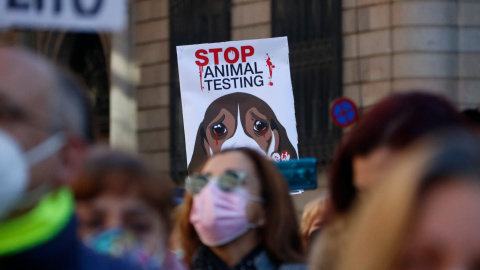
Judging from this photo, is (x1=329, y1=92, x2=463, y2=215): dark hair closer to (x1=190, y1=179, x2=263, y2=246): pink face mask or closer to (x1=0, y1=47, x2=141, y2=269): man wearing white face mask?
(x1=0, y1=47, x2=141, y2=269): man wearing white face mask

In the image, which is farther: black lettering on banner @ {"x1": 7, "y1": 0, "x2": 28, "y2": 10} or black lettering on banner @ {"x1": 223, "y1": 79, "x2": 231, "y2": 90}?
black lettering on banner @ {"x1": 223, "y1": 79, "x2": 231, "y2": 90}

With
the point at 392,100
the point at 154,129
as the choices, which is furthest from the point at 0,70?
the point at 154,129

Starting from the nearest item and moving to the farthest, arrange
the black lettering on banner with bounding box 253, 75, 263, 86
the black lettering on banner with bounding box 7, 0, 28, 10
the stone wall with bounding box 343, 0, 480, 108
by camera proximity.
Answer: the black lettering on banner with bounding box 7, 0, 28, 10 < the black lettering on banner with bounding box 253, 75, 263, 86 < the stone wall with bounding box 343, 0, 480, 108

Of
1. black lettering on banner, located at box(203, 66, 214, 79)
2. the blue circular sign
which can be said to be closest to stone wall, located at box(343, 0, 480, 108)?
the blue circular sign

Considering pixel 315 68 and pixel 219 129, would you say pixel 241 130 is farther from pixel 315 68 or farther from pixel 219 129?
pixel 315 68

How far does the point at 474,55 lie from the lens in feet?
49.4

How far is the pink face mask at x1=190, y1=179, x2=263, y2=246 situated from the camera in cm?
425

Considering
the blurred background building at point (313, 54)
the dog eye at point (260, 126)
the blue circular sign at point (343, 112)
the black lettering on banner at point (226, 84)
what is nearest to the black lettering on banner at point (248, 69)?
the black lettering on banner at point (226, 84)

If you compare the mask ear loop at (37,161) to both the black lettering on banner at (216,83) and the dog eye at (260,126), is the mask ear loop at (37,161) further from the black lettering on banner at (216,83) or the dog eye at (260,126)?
the black lettering on banner at (216,83)

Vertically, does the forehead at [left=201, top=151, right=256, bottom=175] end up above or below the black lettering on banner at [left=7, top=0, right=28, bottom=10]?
below

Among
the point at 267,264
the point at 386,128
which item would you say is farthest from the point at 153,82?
the point at 386,128

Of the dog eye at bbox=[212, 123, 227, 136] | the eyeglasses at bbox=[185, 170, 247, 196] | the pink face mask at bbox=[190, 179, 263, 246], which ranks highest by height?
the eyeglasses at bbox=[185, 170, 247, 196]

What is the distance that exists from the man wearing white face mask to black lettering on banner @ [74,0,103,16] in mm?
1474

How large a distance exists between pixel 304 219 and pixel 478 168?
180 inches
